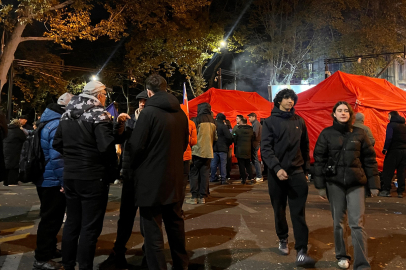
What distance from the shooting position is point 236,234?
582 centimetres

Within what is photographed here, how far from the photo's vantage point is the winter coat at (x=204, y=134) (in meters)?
8.18

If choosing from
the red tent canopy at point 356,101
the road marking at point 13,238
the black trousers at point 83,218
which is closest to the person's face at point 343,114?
the black trousers at point 83,218

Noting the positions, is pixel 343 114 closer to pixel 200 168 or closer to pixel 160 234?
pixel 160 234

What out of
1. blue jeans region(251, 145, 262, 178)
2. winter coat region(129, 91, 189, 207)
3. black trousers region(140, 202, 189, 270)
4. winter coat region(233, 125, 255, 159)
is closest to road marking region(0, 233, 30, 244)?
black trousers region(140, 202, 189, 270)

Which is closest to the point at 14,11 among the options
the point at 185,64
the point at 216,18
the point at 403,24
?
the point at 185,64

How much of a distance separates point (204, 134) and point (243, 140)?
111 inches

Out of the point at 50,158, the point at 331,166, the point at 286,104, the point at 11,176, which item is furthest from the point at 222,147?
the point at 50,158

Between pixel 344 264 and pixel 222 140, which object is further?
pixel 222 140

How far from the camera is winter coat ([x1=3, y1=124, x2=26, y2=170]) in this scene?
9914mm

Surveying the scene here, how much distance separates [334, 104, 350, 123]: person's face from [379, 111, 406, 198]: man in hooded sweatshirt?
5633mm

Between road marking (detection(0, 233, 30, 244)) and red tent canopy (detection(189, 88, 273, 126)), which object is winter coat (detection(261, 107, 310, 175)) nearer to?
road marking (detection(0, 233, 30, 244))

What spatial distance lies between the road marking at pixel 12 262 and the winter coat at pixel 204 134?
415cm

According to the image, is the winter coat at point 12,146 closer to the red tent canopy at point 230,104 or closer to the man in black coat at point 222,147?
the man in black coat at point 222,147

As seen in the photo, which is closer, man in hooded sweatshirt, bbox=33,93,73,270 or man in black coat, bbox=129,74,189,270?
man in black coat, bbox=129,74,189,270
